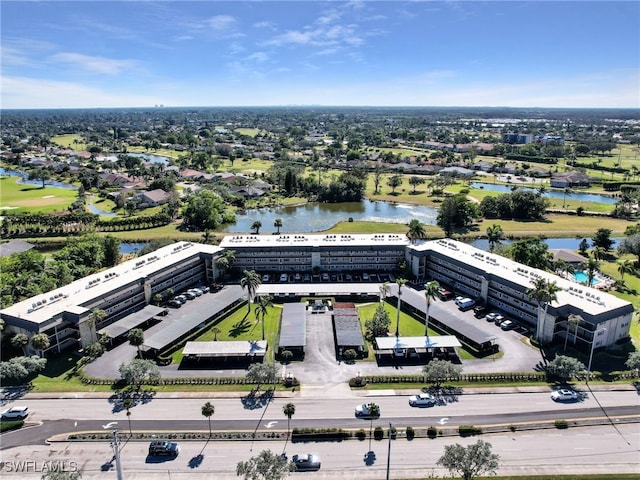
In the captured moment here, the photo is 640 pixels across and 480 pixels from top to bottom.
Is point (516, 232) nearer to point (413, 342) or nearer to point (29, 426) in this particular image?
point (413, 342)

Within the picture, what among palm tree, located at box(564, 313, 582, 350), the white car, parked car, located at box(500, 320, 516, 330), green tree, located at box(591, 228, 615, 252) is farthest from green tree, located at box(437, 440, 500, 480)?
green tree, located at box(591, 228, 615, 252)

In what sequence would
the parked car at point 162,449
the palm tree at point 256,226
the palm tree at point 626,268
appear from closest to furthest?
the parked car at point 162,449 → the palm tree at point 626,268 → the palm tree at point 256,226

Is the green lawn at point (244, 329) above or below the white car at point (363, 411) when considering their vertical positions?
above

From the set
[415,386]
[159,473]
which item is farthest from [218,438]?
[415,386]

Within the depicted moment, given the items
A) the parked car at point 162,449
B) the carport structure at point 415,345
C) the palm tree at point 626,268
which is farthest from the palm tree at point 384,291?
the palm tree at point 626,268

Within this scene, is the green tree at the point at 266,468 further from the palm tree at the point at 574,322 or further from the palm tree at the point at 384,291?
the palm tree at the point at 574,322

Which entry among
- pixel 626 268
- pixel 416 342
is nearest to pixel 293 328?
pixel 416 342
